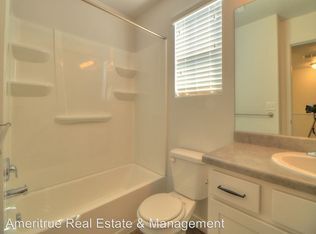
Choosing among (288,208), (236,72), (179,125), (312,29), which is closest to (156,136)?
(179,125)

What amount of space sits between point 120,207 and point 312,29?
79.8 inches

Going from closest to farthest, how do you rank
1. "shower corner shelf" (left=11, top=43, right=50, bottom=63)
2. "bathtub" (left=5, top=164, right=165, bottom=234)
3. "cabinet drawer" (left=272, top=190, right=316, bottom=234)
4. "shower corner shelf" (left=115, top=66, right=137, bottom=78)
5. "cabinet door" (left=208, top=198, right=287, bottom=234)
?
"cabinet drawer" (left=272, top=190, right=316, bottom=234) → "cabinet door" (left=208, top=198, right=287, bottom=234) → "bathtub" (left=5, top=164, right=165, bottom=234) → "shower corner shelf" (left=11, top=43, right=50, bottom=63) → "shower corner shelf" (left=115, top=66, right=137, bottom=78)

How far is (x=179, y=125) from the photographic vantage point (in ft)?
6.24

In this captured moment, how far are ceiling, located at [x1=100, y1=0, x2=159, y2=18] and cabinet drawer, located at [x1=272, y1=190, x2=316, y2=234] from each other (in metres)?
2.32

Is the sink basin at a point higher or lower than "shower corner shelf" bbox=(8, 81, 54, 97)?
lower

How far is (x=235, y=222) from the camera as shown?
0.89m

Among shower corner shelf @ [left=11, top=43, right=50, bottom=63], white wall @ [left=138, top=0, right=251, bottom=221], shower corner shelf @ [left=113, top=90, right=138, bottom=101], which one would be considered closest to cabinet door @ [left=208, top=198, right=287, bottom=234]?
white wall @ [left=138, top=0, right=251, bottom=221]

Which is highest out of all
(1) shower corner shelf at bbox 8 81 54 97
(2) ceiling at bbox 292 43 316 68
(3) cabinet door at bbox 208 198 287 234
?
(2) ceiling at bbox 292 43 316 68

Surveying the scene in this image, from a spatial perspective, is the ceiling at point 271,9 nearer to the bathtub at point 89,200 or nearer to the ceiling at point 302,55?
the ceiling at point 302,55

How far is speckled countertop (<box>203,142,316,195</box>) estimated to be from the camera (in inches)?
26.4

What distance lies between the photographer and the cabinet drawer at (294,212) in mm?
654

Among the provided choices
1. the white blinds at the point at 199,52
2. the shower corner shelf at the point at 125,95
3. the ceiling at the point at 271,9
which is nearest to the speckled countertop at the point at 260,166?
the white blinds at the point at 199,52

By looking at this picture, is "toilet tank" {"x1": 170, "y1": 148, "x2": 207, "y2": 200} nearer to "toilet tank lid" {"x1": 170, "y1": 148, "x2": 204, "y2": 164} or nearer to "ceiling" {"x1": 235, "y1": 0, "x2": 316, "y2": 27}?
"toilet tank lid" {"x1": 170, "y1": 148, "x2": 204, "y2": 164}

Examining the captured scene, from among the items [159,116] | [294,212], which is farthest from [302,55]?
[159,116]
